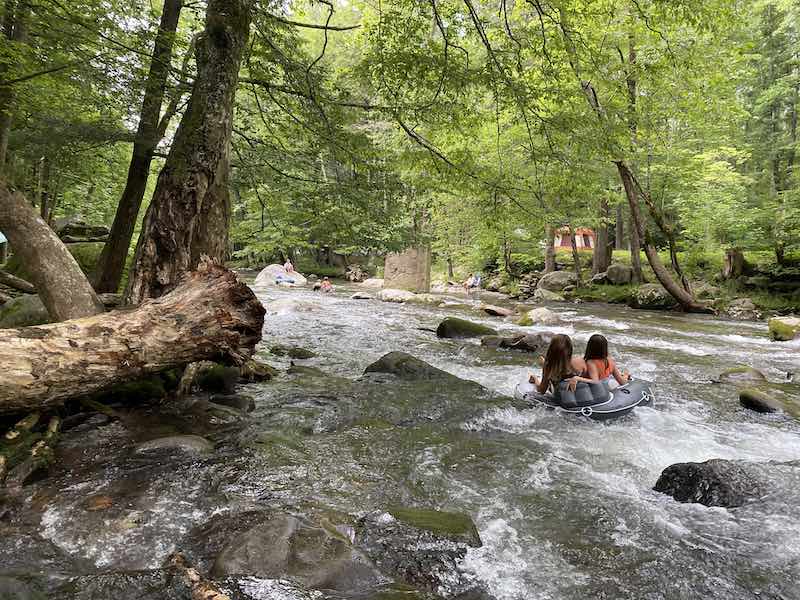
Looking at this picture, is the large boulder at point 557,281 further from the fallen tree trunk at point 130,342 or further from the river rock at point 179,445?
the river rock at point 179,445

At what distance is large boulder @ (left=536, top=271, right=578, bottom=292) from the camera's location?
2484cm

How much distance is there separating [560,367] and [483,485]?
9.75 ft

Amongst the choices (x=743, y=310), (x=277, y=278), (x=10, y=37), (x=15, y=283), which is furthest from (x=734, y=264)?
(x=15, y=283)

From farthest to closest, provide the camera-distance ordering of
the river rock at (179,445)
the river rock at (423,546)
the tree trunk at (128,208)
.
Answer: the tree trunk at (128,208)
the river rock at (179,445)
the river rock at (423,546)

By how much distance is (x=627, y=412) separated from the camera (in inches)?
254

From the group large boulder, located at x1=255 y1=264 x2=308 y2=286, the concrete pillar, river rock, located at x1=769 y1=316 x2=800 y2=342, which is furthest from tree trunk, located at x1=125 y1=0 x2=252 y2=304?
large boulder, located at x1=255 y1=264 x2=308 y2=286

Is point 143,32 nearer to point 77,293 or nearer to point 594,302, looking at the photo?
point 77,293

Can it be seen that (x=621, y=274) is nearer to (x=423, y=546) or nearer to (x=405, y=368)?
(x=405, y=368)

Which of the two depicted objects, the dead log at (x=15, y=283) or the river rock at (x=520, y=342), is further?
the river rock at (x=520, y=342)

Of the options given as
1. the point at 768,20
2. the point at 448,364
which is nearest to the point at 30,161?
the point at 448,364

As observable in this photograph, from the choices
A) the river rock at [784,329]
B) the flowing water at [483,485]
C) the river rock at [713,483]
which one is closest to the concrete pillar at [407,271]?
the river rock at [784,329]

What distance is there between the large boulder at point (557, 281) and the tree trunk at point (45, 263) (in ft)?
73.2

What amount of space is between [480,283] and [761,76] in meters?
18.8

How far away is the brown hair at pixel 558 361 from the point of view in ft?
22.0
